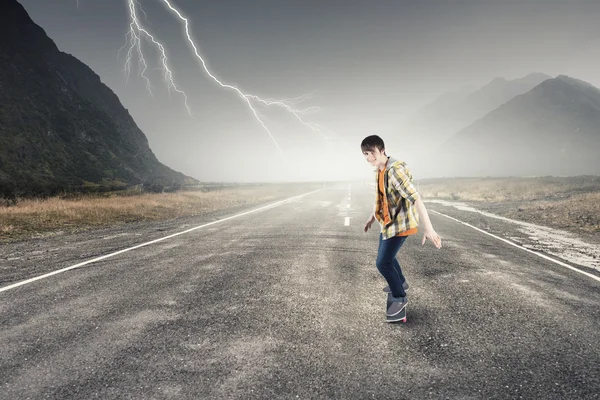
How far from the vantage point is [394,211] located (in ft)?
10.9

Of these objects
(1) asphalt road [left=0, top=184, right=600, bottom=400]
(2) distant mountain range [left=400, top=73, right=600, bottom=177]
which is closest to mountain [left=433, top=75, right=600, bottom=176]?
(2) distant mountain range [left=400, top=73, right=600, bottom=177]

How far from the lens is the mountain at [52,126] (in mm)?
45938

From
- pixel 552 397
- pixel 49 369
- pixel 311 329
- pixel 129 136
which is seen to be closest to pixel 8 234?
pixel 49 369

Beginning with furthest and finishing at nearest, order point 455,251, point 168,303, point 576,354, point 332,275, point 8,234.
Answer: point 8,234, point 455,251, point 332,275, point 168,303, point 576,354

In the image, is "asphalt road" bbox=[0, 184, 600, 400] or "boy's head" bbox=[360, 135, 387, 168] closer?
"asphalt road" bbox=[0, 184, 600, 400]

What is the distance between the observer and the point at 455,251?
22.4ft

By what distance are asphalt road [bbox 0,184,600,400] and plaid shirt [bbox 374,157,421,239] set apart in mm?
987

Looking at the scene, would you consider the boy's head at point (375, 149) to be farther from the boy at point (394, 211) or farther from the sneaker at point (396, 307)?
the sneaker at point (396, 307)

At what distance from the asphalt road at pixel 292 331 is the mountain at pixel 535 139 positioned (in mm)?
150449

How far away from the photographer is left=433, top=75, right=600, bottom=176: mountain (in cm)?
13350

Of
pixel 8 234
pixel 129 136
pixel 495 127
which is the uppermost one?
pixel 495 127

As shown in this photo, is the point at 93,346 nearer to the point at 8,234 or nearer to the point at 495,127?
the point at 8,234

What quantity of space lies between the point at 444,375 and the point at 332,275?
2.64 meters

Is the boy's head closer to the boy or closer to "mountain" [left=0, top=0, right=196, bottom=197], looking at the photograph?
the boy
